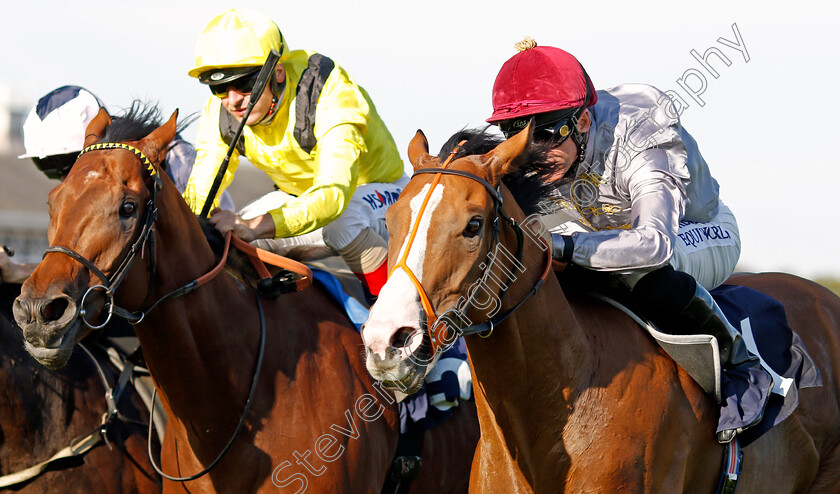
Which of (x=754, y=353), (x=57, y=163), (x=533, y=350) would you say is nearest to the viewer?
(x=533, y=350)

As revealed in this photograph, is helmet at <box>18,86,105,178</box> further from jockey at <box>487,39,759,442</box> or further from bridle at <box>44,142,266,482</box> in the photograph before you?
jockey at <box>487,39,759,442</box>

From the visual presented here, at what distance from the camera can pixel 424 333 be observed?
272 centimetres

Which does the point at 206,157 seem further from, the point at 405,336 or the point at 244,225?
the point at 405,336

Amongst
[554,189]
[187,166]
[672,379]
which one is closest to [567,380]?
[672,379]

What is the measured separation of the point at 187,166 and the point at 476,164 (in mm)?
3112

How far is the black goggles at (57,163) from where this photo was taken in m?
5.44

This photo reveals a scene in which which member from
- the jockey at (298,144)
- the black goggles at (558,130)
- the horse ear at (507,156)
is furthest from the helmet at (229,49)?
the horse ear at (507,156)

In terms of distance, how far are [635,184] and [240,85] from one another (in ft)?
6.57

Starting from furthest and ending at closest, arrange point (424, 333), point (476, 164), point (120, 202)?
point (120, 202), point (476, 164), point (424, 333)

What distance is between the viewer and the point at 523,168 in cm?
333

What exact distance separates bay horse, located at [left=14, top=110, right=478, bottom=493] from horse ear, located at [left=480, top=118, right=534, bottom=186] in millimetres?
1351

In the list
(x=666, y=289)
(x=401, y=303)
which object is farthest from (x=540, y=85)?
(x=401, y=303)

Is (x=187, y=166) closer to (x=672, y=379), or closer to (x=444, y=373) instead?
(x=444, y=373)

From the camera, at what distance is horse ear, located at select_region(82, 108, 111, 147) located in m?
3.75
